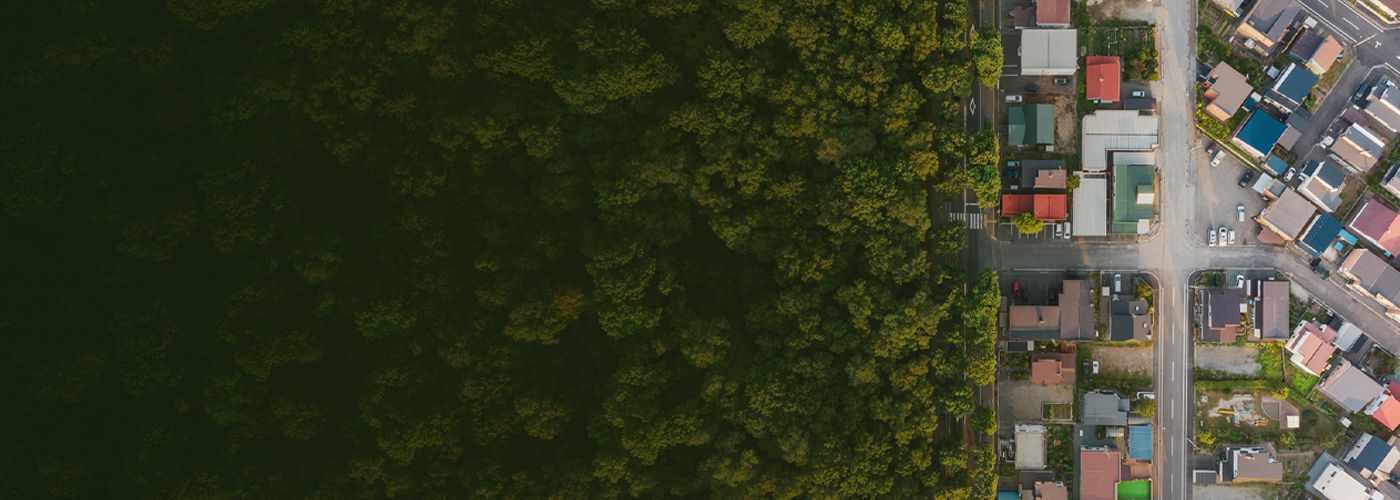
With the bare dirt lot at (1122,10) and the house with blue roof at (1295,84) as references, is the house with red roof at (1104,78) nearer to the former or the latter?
the bare dirt lot at (1122,10)

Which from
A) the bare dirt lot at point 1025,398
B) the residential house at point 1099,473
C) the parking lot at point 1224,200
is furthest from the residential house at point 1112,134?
the residential house at point 1099,473

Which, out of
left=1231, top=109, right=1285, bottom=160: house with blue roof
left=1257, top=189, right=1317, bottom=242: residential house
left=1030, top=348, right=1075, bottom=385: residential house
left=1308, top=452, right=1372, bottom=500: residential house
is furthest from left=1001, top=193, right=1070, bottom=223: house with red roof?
left=1308, top=452, right=1372, bottom=500: residential house

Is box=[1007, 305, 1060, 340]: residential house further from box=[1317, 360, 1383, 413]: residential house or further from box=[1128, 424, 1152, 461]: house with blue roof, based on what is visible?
box=[1317, 360, 1383, 413]: residential house

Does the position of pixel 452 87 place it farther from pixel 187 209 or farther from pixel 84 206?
pixel 84 206

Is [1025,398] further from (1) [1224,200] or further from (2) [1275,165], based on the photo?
(2) [1275,165]

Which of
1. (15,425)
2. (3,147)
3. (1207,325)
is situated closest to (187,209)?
(3,147)

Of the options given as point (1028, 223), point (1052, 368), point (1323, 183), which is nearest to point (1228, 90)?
point (1323, 183)
